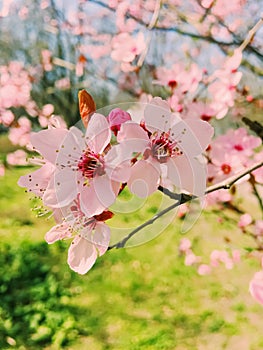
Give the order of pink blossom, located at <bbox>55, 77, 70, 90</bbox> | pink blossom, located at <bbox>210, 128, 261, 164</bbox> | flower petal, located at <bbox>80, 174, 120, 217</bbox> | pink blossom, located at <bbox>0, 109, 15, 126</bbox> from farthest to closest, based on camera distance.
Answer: pink blossom, located at <bbox>55, 77, 70, 90</bbox>
pink blossom, located at <bbox>0, 109, 15, 126</bbox>
pink blossom, located at <bbox>210, 128, 261, 164</bbox>
flower petal, located at <bbox>80, 174, 120, 217</bbox>

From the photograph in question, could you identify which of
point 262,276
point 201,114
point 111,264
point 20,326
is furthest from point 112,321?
point 262,276

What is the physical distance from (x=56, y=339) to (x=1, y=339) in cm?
26

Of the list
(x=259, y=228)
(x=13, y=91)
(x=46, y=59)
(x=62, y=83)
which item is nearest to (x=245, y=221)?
(x=259, y=228)

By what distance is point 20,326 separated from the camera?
2.52m

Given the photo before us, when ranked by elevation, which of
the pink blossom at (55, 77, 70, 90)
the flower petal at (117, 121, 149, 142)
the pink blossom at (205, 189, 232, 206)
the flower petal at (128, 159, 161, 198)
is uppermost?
the flower petal at (117, 121, 149, 142)

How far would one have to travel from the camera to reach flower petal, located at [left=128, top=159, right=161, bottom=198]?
1.99 feet

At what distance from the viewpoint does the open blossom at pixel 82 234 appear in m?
0.65

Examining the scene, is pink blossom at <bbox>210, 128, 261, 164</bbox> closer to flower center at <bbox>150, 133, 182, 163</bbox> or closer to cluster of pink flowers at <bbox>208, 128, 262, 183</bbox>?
cluster of pink flowers at <bbox>208, 128, 262, 183</bbox>

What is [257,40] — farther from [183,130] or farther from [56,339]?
[183,130]

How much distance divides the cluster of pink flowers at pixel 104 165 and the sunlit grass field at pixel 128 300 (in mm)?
1789

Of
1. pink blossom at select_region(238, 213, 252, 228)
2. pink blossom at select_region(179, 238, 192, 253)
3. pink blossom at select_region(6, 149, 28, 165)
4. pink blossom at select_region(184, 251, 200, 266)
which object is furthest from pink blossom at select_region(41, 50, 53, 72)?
pink blossom at select_region(238, 213, 252, 228)

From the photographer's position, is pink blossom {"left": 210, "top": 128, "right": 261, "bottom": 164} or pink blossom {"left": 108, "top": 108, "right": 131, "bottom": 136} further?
pink blossom {"left": 210, "top": 128, "right": 261, "bottom": 164}

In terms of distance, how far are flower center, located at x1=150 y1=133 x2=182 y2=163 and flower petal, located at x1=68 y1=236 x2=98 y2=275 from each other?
151 mm

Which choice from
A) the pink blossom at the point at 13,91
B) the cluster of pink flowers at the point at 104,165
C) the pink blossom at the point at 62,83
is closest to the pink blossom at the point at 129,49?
the pink blossom at the point at 13,91
